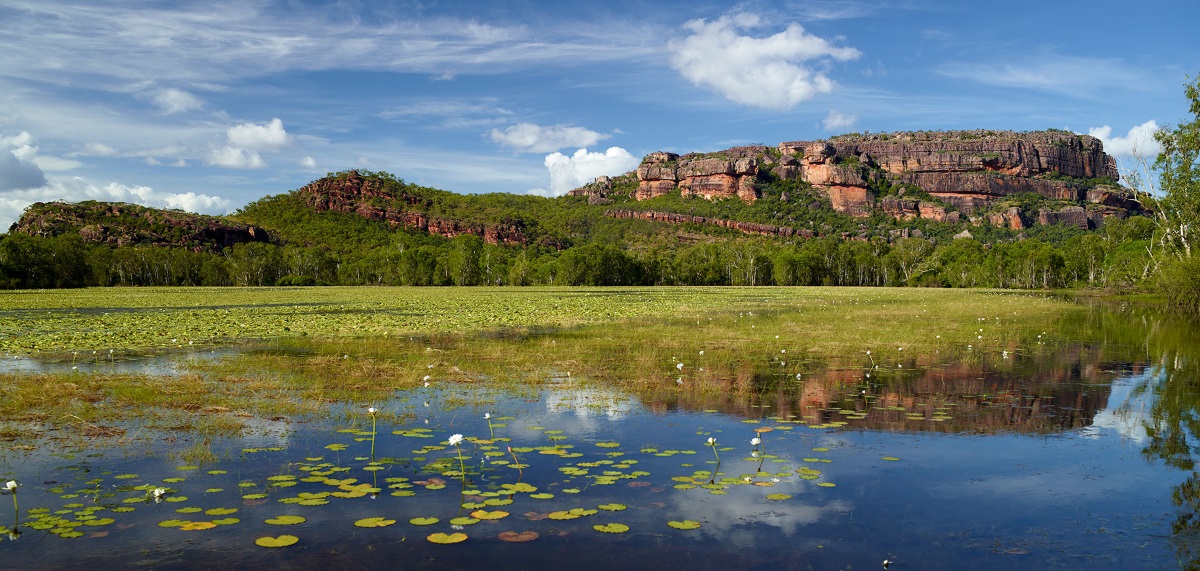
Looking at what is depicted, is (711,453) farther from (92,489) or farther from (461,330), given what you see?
(461,330)

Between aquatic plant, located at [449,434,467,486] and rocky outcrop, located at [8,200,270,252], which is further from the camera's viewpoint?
rocky outcrop, located at [8,200,270,252]

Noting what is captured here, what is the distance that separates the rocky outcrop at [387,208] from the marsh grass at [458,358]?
487 ft

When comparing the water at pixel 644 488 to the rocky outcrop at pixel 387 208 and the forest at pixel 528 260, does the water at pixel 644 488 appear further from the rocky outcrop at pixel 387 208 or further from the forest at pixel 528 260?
the rocky outcrop at pixel 387 208

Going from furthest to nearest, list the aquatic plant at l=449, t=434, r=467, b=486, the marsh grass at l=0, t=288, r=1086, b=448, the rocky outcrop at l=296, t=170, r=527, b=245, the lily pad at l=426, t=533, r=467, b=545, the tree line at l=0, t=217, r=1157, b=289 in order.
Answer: the rocky outcrop at l=296, t=170, r=527, b=245 < the tree line at l=0, t=217, r=1157, b=289 < the marsh grass at l=0, t=288, r=1086, b=448 < the aquatic plant at l=449, t=434, r=467, b=486 < the lily pad at l=426, t=533, r=467, b=545

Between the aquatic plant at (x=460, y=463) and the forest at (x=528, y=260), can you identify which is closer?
the aquatic plant at (x=460, y=463)

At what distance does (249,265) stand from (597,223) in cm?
9806

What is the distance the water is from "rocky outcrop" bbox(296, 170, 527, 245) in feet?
552

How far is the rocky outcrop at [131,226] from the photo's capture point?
135875 millimetres

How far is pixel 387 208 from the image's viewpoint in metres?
185

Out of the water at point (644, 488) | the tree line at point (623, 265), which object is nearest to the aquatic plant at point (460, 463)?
the water at point (644, 488)

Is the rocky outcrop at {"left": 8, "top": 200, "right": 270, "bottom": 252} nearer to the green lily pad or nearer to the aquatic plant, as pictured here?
the aquatic plant

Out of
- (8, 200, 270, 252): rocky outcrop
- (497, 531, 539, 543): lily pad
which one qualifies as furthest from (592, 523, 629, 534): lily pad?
(8, 200, 270, 252): rocky outcrop

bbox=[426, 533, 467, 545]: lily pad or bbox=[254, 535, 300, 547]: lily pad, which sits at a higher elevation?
bbox=[426, 533, 467, 545]: lily pad

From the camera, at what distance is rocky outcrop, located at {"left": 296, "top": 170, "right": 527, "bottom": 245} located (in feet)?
589
